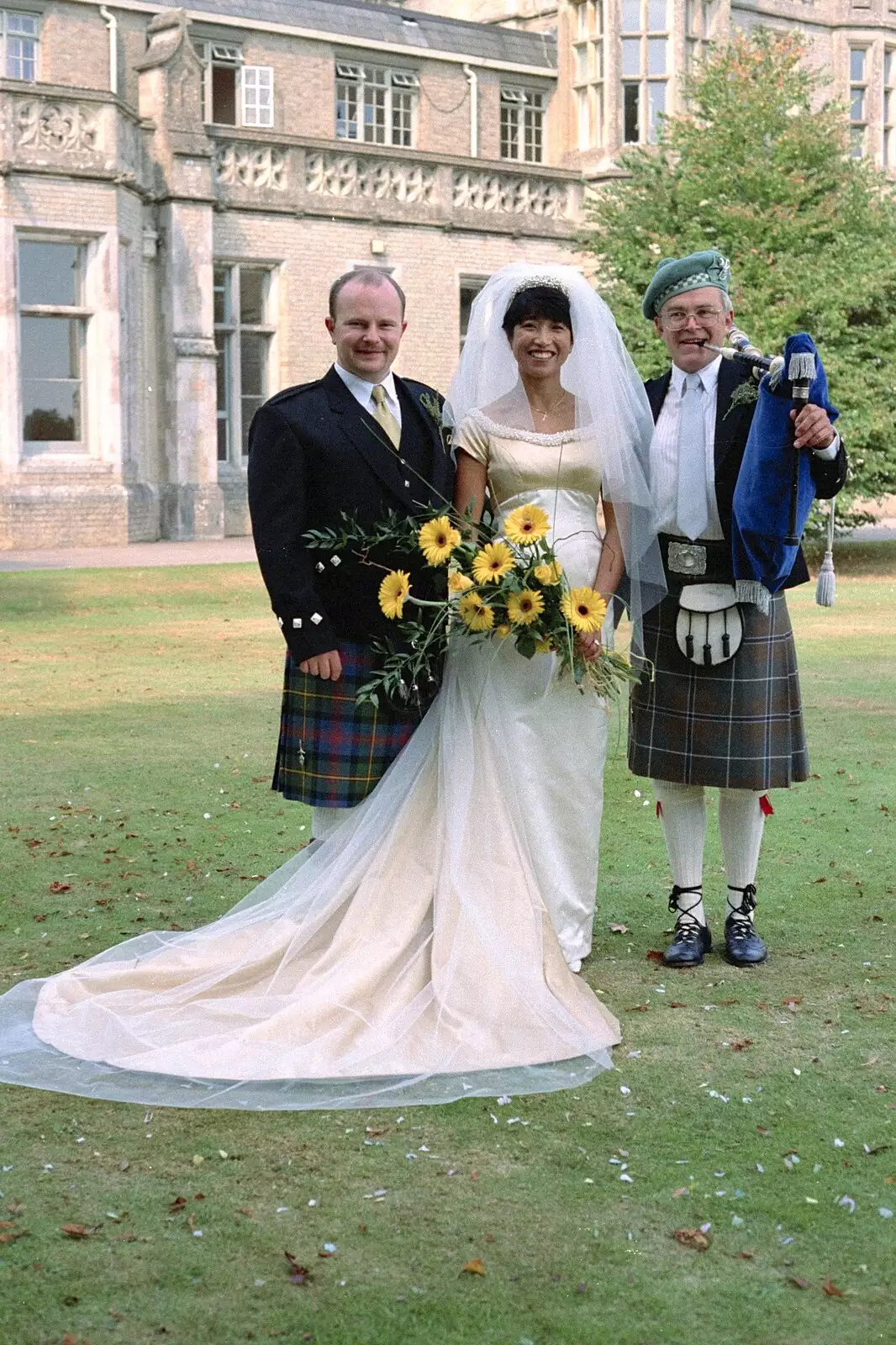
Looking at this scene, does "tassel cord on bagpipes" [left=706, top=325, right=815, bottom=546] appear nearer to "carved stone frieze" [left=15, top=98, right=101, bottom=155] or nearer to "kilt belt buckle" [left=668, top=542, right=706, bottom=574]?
"kilt belt buckle" [left=668, top=542, right=706, bottom=574]

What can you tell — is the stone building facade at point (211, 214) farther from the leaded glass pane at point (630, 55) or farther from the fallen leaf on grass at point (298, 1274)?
the fallen leaf on grass at point (298, 1274)

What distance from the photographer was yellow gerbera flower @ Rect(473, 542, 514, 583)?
4504 millimetres

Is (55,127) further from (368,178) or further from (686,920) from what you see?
(686,920)

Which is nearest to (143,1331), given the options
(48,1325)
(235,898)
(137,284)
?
(48,1325)

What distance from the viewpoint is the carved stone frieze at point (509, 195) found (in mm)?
28719

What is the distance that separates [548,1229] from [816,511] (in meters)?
17.2

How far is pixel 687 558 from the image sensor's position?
4.99 meters

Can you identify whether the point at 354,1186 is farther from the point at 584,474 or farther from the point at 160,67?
the point at 160,67

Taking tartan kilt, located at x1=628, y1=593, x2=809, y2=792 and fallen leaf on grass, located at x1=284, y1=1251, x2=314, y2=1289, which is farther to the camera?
tartan kilt, located at x1=628, y1=593, x2=809, y2=792

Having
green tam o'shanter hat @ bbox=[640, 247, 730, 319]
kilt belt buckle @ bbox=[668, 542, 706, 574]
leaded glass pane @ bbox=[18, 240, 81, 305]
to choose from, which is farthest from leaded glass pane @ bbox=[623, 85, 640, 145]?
kilt belt buckle @ bbox=[668, 542, 706, 574]

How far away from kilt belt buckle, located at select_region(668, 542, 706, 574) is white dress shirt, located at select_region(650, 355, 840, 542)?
4 centimetres

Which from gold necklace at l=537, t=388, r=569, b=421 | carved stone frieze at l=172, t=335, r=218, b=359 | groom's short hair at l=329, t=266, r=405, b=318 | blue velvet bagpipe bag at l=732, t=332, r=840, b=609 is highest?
carved stone frieze at l=172, t=335, r=218, b=359

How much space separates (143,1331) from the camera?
286 cm

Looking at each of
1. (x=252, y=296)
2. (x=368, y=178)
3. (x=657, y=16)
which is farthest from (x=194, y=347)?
(x=657, y=16)
